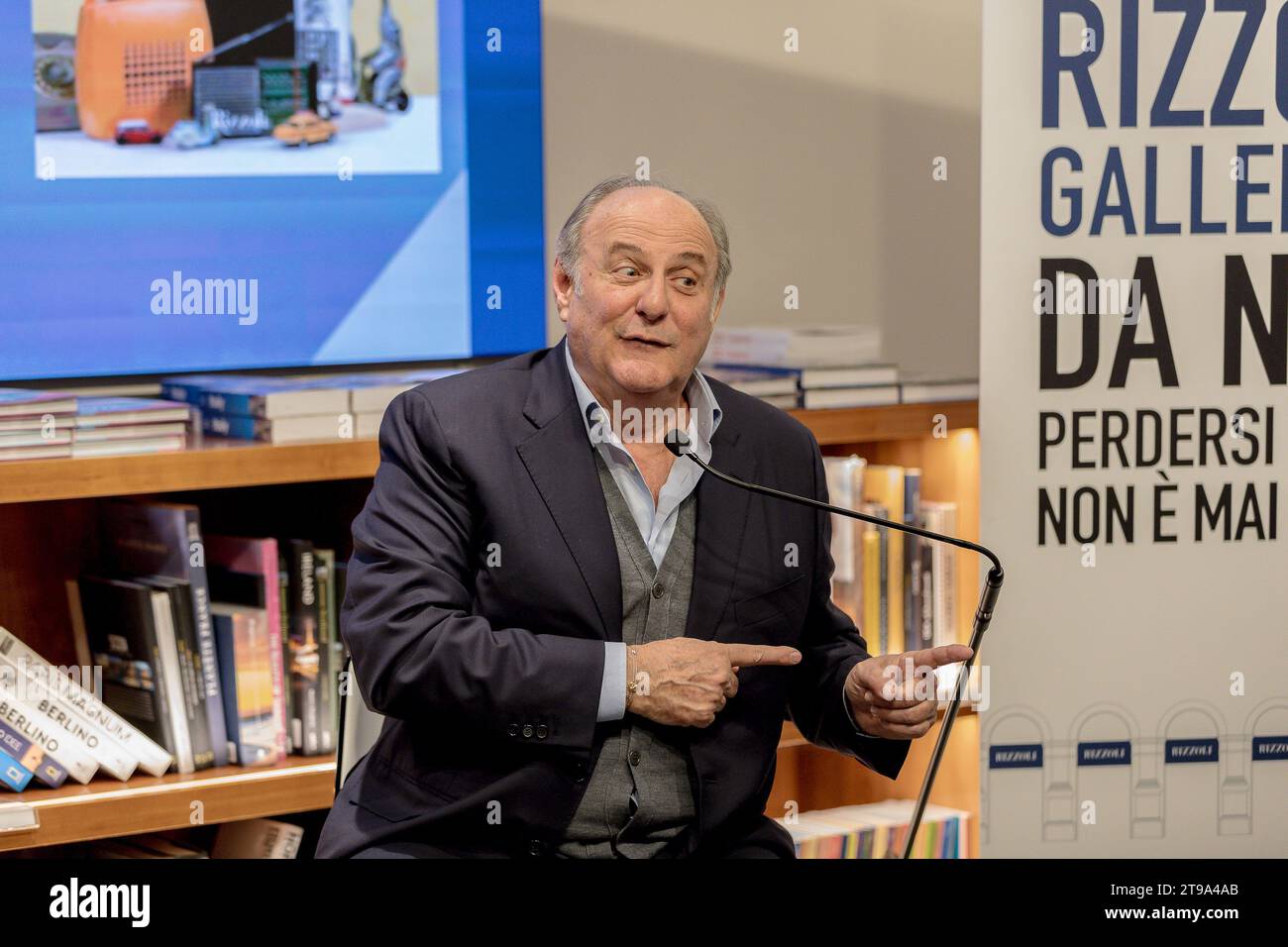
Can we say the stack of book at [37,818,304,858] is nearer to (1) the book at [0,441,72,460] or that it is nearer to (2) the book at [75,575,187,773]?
(2) the book at [75,575,187,773]

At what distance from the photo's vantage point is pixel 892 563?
280 centimetres

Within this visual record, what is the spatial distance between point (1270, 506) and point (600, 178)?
1402mm

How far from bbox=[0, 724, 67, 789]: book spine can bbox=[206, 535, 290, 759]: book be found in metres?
0.34

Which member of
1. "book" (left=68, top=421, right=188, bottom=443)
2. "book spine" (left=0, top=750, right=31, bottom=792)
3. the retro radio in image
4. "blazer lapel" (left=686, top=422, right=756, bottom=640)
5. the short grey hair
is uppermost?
the retro radio in image

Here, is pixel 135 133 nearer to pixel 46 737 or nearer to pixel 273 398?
pixel 273 398

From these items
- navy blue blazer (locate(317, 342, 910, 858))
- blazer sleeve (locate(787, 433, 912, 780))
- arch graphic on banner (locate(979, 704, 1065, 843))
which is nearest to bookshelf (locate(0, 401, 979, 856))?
arch graphic on banner (locate(979, 704, 1065, 843))

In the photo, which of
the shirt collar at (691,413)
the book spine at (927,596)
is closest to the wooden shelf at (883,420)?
the book spine at (927,596)

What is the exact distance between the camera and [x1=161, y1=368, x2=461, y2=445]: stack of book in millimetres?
2305

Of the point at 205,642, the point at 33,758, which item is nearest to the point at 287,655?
the point at 205,642

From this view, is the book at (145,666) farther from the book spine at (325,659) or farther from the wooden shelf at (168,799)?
the book spine at (325,659)

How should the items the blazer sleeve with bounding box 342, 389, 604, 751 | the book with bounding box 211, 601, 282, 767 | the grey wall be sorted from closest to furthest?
the blazer sleeve with bounding box 342, 389, 604, 751
the book with bounding box 211, 601, 282, 767
the grey wall

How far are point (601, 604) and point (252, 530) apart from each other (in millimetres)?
1136

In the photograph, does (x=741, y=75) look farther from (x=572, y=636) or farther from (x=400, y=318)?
(x=572, y=636)
